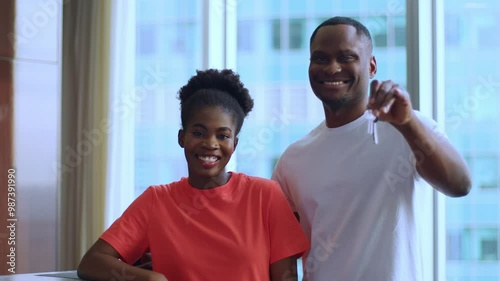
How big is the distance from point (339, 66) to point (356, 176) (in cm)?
25

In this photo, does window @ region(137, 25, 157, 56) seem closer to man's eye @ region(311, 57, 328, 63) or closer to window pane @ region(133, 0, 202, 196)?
window pane @ region(133, 0, 202, 196)

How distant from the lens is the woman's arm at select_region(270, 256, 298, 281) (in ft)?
4.90

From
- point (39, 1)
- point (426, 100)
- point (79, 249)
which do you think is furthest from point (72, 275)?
point (79, 249)

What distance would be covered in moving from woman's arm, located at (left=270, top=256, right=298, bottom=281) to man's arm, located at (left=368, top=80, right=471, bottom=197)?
0.33 metres

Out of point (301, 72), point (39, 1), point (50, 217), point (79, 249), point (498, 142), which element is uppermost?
point (39, 1)

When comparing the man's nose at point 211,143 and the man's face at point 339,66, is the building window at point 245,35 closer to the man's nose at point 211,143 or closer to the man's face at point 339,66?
the man's face at point 339,66

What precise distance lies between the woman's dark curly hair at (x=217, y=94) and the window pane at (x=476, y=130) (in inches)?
87.3

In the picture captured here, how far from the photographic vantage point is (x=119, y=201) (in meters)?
4.24

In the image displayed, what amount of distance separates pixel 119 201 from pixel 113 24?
1.03 m

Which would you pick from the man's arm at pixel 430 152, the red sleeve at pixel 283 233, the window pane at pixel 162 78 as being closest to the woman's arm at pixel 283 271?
the red sleeve at pixel 283 233

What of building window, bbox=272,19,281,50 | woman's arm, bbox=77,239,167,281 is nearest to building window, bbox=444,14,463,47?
building window, bbox=272,19,281,50

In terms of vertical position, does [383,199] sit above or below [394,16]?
below

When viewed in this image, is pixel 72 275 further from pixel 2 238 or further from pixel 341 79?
pixel 2 238

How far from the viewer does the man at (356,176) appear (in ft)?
4.96
